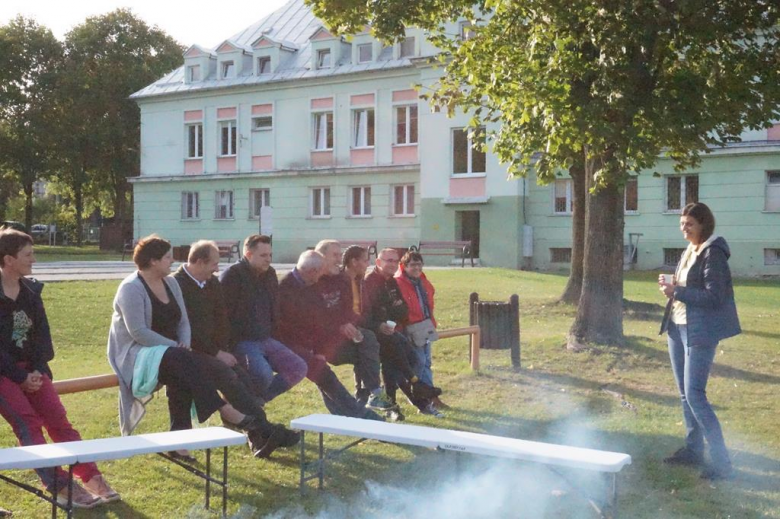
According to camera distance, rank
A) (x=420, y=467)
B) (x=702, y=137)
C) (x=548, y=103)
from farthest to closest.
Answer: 1. (x=702, y=137)
2. (x=548, y=103)
3. (x=420, y=467)

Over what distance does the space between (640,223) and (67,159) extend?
31.8m

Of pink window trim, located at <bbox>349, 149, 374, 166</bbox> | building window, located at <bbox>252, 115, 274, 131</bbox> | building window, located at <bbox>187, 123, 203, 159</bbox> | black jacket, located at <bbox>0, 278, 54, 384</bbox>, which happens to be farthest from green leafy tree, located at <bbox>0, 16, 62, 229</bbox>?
black jacket, located at <bbox>0, 278, 54, 384</bbox>

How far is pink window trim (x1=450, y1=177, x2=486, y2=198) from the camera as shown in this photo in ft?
115

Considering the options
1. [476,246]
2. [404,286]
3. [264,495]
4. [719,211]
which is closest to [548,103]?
[404,286]

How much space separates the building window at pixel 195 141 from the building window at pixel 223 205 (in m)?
2.12

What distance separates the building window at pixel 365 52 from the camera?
3822cm

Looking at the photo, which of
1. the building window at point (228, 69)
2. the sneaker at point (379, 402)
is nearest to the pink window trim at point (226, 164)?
the building window at point (228, 69)

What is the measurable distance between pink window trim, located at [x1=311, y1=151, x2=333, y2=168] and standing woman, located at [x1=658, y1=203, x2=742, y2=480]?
3285 centimetres

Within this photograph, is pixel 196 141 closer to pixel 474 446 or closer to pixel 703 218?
pixel 703 218

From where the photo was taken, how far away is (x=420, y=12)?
1274 cm

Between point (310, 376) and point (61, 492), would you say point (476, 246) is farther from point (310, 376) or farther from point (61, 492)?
point (61, 492)

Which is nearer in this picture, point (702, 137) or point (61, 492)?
point (61, 492)

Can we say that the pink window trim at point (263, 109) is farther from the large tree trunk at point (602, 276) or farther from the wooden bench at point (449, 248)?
the large tree trunk at point (602, 276)

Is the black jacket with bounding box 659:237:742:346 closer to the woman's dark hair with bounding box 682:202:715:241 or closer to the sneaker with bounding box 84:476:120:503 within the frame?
the woman's dark hair with bounding box 682:202:715:241
